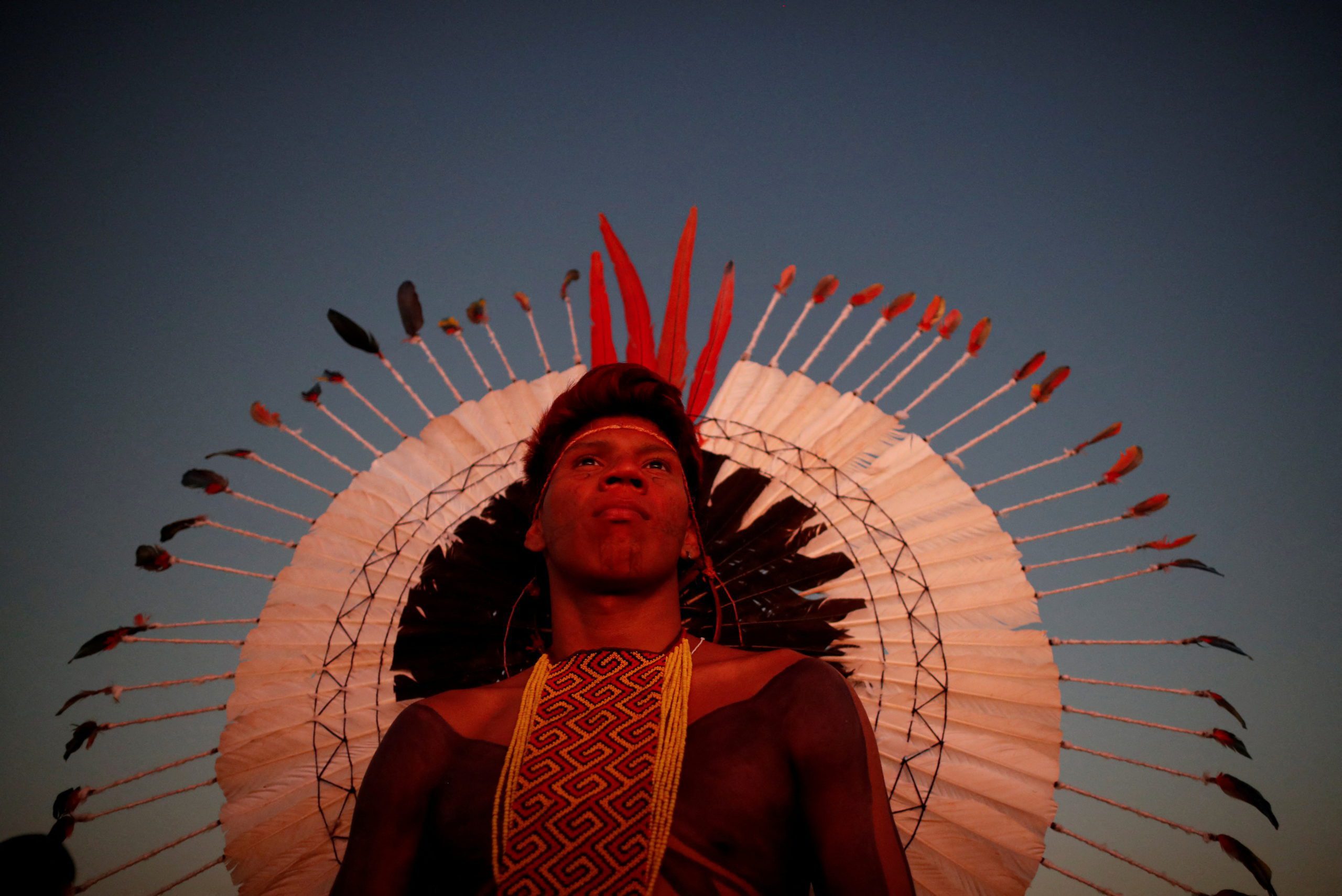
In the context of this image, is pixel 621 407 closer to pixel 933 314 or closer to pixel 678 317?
pixel 678 317

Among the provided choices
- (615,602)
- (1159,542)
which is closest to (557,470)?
(615,602)

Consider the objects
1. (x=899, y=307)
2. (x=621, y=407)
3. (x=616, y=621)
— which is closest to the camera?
(x=616, y=621)

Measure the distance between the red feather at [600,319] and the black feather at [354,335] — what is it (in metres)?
1.15

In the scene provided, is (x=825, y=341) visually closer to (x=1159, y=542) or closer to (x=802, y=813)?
(x=1159, y=542)

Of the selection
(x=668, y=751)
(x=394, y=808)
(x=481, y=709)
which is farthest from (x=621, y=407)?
(x=394, y=808)

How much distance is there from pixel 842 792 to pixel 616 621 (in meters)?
1.01

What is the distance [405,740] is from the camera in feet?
8.11

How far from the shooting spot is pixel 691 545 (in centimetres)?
331

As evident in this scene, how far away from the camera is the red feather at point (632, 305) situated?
4.25 meters

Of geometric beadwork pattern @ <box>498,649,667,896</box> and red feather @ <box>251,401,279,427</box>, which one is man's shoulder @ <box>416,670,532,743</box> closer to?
geometric beadwork pattern @ <box>498,649,667,896</box>

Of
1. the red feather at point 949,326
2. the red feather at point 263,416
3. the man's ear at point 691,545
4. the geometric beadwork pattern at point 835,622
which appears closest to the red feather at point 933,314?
the red feather at point 949,326

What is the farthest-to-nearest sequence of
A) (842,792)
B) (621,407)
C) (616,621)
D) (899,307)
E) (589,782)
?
(899,307) < (621,407) < (616,621) < (589,782) < (842,792)

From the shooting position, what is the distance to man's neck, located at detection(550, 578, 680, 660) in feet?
9.18

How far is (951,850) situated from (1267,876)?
3.60 feet
